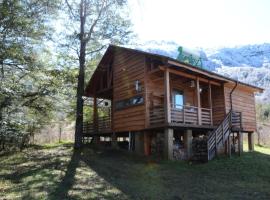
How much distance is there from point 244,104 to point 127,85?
9.14 m

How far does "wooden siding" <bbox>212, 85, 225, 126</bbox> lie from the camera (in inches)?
810

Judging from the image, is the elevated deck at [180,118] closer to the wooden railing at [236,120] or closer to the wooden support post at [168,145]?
the wooden support post at [168,145]

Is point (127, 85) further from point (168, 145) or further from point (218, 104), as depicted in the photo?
point (218, 104)

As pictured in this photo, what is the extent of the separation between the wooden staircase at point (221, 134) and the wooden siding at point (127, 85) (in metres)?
3.84

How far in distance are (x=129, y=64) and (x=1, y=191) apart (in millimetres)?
11651

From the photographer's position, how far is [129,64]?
771 inches

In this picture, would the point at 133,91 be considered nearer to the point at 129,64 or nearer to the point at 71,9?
the point at 129,64

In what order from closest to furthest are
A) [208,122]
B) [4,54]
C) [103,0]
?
[4,54]
[208,122]
[103,0]

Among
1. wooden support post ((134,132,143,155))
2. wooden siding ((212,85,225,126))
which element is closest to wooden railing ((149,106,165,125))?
wooden support post ((134,132,143,155))

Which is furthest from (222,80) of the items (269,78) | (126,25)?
(269,78)

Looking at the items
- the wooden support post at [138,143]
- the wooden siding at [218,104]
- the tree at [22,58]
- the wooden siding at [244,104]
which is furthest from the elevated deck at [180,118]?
the tree at [22,58]

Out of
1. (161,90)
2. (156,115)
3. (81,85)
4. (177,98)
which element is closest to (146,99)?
(156,115)

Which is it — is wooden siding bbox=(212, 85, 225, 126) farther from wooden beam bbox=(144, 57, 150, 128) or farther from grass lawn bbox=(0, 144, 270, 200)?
wooden beam bbox=(144, 57, 150, 128)

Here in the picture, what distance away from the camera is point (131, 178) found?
11.8m
